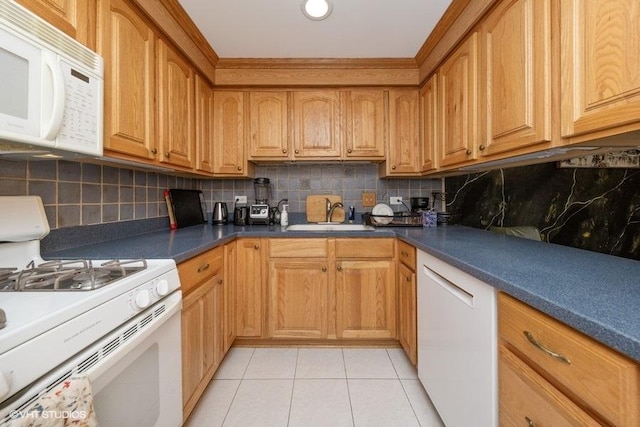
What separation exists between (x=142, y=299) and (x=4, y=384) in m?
0.40

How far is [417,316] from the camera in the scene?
168cm

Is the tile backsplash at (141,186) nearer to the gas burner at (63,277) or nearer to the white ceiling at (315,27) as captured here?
the gas burner at (63,277)

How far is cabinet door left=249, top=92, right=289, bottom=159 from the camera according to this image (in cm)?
239

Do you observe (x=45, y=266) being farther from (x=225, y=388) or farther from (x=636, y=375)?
(x=636, y=375)

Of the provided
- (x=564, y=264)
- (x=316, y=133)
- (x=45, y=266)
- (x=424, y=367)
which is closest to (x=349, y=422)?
(x=424, y=367)

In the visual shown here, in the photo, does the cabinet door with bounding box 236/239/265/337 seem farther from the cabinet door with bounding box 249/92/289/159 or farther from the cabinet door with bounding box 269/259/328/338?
the cabinet door with bounding box 249/92/289/159

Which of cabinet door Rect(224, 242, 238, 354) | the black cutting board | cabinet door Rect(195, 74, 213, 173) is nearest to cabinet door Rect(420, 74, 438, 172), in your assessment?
cabinet door Rect(224, 242, 238, 354)

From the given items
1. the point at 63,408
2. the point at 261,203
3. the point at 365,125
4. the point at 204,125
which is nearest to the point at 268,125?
the point at 204,125

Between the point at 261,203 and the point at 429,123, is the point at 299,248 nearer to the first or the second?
the point at 261,203

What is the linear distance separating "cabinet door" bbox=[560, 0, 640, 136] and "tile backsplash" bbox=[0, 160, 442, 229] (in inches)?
67.4

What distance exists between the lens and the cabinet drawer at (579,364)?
1.75 ft

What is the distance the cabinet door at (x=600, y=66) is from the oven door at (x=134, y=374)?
1553 millimetres

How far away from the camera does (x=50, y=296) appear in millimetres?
763

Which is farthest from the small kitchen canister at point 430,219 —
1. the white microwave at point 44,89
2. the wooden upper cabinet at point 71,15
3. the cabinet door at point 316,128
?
the wooden upper cabinet at point 71,15
